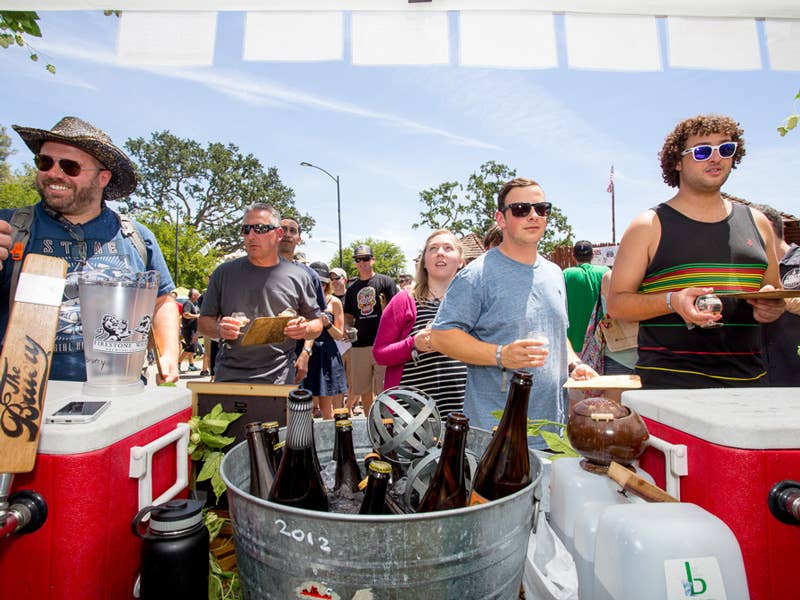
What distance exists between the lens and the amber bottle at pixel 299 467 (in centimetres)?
95

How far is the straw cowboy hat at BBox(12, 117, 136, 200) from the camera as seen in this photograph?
6.47 feet

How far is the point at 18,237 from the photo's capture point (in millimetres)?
1801

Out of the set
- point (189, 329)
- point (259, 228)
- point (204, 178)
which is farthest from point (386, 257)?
point (259, 228)

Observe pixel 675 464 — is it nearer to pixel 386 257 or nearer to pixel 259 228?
pixel 259 228

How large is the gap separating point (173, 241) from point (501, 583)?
35.5 m

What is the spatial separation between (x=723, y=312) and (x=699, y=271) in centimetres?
18

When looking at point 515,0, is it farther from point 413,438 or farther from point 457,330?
point 413,438

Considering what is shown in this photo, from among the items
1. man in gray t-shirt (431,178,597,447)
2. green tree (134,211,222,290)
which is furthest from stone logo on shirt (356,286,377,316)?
green tree (134,211,222,290)

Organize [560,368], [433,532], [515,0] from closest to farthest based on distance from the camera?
1. [433,532]
2. [515,0]
3. [560,368]

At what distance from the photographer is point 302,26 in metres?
1.66

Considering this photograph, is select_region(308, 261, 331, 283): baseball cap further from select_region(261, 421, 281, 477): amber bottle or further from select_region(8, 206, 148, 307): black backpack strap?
select_region(261, 421, 281, 477): amber bottle

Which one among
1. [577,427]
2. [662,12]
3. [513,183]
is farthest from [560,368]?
[662,12]

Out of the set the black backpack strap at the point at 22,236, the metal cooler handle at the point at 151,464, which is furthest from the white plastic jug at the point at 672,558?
the black backpack strap at the point at 22,236

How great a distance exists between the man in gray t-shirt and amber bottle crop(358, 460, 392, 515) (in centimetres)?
98
